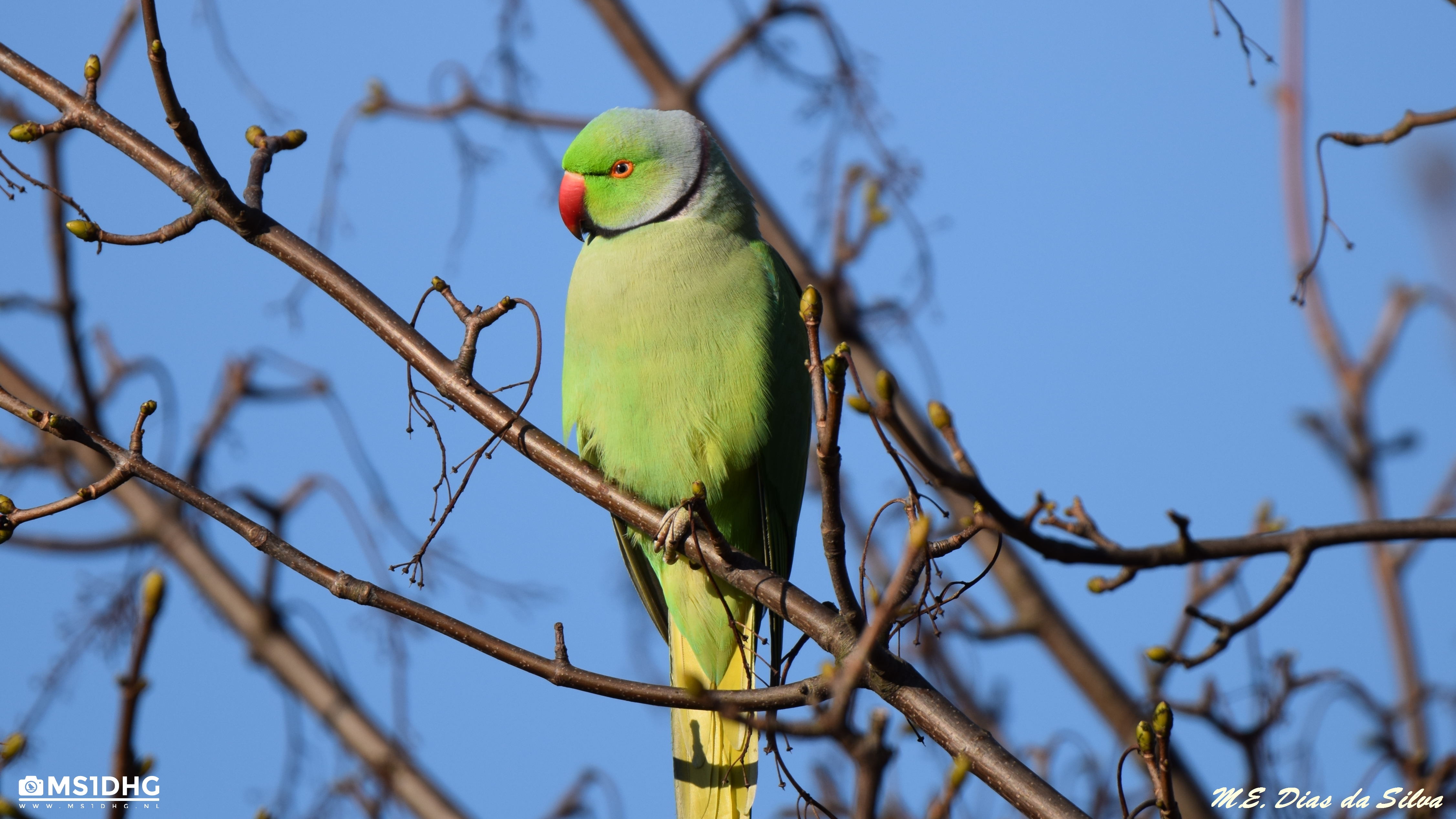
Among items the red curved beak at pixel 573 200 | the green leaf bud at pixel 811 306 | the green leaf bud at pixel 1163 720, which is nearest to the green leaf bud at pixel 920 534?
the green leaf bud at pixel 811 306

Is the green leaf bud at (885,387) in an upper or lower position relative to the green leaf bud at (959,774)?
upper

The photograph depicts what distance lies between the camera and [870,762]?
56.2 inches

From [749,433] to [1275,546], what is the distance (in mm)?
1285

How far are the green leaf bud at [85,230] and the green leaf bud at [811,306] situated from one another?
4.74 feet

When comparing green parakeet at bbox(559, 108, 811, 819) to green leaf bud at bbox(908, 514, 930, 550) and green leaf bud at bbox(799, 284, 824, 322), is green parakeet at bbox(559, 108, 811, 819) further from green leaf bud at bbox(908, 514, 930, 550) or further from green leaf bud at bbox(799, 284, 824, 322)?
green leaf bud at bbox(908, 514, 930, 550)

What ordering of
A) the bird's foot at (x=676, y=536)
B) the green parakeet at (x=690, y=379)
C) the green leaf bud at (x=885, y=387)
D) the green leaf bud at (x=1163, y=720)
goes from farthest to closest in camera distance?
the green parakeet at (x=690, y=379), the bird's foot at (x=676, y=536), the green leaf bud at (x=1163, y=720), the green leaf bud at (x=885, y=387)

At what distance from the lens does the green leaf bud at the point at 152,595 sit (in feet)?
5.04

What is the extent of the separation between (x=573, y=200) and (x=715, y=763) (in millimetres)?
1712

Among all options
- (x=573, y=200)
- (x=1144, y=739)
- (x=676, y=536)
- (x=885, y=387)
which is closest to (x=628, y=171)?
(x=573, y=200)

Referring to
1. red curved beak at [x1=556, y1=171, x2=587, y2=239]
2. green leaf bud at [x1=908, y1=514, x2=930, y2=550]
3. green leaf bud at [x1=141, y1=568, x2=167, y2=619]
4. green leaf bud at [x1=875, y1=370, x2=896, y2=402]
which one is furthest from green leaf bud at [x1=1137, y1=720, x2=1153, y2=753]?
red curved beak at [x1=556, y1=171, x2=587, y2=239]

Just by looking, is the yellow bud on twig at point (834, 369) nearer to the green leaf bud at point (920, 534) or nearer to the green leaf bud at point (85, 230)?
the green leaf bud at point (920, 534)

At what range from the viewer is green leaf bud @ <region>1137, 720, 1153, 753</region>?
1670mm

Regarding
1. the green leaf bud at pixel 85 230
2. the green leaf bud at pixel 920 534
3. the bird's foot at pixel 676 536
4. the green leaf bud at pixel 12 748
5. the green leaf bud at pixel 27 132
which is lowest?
the green leaf bud at pixel 920 534

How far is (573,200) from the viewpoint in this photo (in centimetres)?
335
